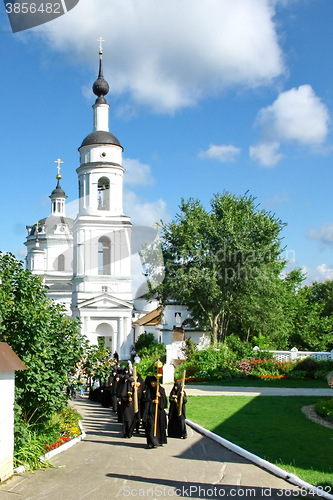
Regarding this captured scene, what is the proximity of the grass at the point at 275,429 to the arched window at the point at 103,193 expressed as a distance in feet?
72.9

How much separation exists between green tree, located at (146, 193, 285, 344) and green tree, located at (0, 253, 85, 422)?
63.0 ft

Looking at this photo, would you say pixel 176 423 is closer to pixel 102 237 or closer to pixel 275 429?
pixel 275 429

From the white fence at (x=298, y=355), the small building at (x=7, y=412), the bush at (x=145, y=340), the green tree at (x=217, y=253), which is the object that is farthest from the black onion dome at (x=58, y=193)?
the small building at (x=7, y=412)

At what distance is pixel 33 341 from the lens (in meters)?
10.5

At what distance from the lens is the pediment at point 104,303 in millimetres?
38000

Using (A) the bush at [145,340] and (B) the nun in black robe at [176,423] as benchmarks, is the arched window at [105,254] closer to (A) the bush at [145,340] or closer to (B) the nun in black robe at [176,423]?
(A) the bush at [145,340]

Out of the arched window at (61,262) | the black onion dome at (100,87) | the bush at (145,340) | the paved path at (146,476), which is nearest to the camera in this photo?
the paved path at (146,476)

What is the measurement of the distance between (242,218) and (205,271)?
12.1 ft

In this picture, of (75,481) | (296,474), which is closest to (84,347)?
(75,481)

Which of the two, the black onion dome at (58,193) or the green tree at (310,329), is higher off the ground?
the black onion dome at (58,193)

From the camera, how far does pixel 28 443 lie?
9.88 metres

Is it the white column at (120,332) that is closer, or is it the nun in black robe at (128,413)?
the nun in black robe at (128,413)

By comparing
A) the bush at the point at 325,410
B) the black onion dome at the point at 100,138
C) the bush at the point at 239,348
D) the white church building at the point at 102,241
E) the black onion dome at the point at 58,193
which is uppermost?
the black onion dome at the point at 58,193

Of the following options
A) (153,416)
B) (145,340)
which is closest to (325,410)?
(153,416)
